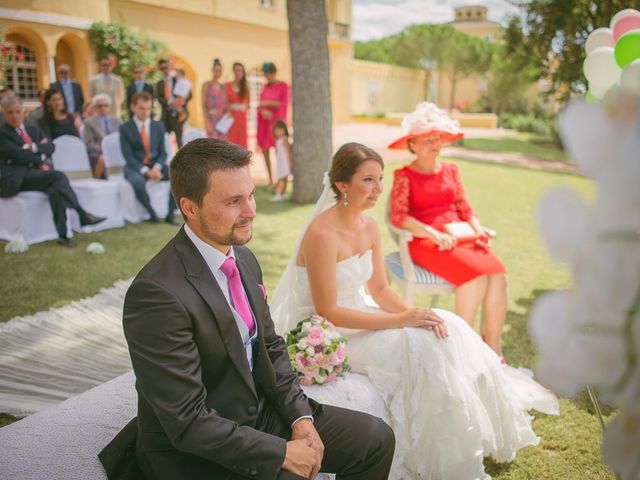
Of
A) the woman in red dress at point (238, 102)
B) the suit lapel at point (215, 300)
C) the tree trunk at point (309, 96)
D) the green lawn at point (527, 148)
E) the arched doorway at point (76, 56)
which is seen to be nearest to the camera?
the suit lapel at point (215, 300)

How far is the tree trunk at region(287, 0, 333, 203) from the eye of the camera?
8258mm

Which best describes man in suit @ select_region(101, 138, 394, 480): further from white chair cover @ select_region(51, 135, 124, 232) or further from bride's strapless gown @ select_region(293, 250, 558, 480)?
white chair cover @ select_region(51, 135, 124, 232)

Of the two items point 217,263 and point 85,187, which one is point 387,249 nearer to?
point 85,187

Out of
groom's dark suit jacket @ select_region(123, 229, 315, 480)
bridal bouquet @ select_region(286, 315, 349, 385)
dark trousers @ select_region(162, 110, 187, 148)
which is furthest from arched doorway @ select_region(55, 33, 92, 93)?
groom's dark suit jacket @ select_region(123, 229, 315, 480)

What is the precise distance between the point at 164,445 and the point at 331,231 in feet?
4.87

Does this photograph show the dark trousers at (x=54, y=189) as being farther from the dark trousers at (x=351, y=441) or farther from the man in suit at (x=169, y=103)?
the dark trousers at (x=351, y=441)

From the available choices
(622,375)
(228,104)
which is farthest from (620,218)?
(228,104)

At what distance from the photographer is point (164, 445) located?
1847 mm

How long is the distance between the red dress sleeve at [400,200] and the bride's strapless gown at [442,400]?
57.0 inches

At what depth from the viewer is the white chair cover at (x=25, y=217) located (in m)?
6.43

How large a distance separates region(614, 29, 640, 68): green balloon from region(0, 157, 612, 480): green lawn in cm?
58

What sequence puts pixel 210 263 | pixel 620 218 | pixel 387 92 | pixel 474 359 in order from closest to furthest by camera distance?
1. pixel 620 218
2. pixel 210 263
3. pixel 474 359
4. pixel 387 92

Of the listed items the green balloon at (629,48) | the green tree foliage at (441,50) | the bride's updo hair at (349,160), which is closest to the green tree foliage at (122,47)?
the bride's updo hair at (349,160)

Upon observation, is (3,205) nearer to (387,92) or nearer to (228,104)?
(228,104)
